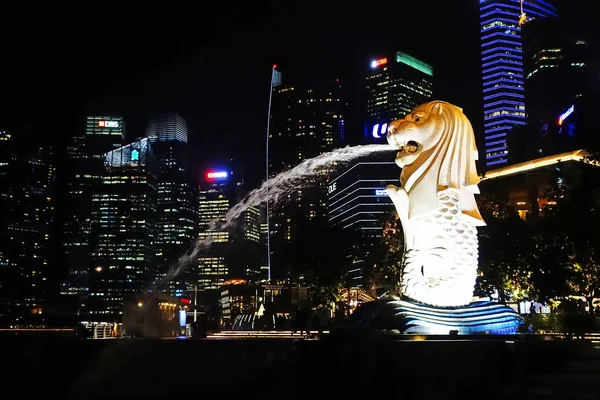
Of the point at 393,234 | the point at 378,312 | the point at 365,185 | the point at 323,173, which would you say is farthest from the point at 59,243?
the point at 323,173

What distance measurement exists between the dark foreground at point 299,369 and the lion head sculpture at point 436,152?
30.2ft

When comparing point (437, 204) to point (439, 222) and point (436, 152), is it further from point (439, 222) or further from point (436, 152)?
point (436, 152)

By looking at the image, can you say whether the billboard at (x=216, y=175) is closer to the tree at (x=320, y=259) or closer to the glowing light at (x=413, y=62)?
the glowing light at (x=413, y=62)

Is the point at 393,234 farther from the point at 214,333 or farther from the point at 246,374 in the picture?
the point at 246,374

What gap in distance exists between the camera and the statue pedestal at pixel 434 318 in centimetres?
2062

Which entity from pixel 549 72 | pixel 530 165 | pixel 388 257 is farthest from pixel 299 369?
pixel 549 72

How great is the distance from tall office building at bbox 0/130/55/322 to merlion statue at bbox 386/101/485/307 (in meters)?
11.6

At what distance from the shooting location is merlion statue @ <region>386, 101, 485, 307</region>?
21.8 m

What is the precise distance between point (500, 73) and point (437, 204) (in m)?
163

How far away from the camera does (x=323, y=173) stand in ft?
396

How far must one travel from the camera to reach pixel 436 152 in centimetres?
2228

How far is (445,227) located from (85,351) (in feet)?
39.5

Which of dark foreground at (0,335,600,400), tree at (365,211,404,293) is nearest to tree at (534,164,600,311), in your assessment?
tree at (365,211,404,293)

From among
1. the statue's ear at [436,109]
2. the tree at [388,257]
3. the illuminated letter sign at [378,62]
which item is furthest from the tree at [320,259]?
the illuminated letter sign at [378,62]
